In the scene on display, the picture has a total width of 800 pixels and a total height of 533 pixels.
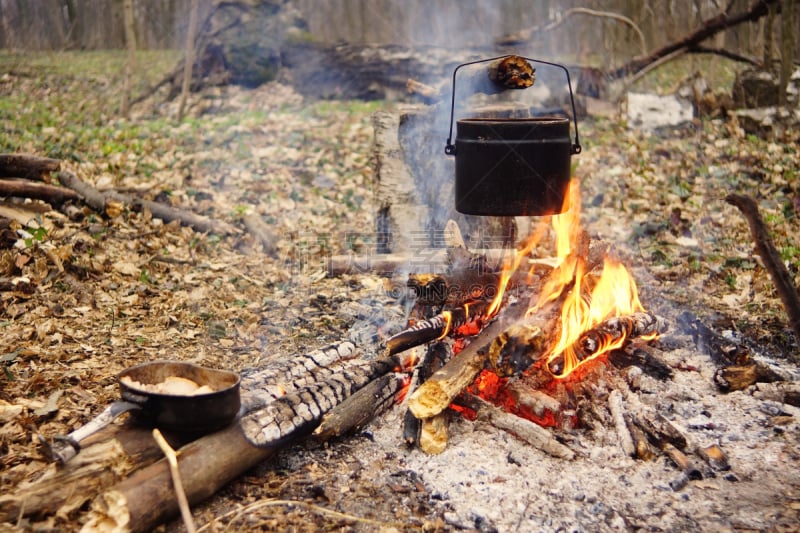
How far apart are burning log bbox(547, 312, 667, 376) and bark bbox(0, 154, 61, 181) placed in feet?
18.2

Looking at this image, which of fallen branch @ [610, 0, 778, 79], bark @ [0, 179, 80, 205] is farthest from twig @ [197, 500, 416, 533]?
fallen branch @ [610, 0, 778, 79]

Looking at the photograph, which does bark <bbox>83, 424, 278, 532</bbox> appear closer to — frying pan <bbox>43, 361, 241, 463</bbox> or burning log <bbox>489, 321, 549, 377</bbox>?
frying pan <bbox>43, 361, 241, 463</bbox>

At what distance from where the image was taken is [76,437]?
276 centimetres

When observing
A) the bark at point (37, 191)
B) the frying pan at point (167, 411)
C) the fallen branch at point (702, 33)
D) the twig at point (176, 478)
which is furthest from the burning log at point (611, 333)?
the fallen branch at point (702, 33)

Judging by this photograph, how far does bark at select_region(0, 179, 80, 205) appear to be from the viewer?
20.1ft

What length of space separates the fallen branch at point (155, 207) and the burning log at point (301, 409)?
11.8ft

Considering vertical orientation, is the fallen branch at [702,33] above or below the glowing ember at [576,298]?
above

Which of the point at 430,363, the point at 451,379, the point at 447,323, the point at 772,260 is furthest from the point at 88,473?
the point at 772,260

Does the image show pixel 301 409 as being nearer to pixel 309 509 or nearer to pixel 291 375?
pixel 291 375

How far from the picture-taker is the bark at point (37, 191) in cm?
613

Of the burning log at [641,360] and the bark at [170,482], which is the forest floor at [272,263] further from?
the burning log at [641,360]

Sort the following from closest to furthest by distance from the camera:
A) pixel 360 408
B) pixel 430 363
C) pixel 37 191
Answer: pixel 360 408 → pixel 430 363 → pixel 37 191

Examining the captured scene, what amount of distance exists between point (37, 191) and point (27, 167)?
1.49 ft

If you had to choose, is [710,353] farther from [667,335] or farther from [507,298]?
[507,298]
